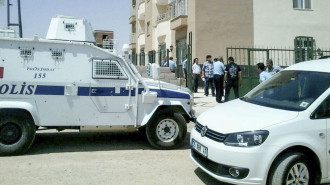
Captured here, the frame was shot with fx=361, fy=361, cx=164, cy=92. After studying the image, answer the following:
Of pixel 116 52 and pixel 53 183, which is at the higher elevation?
pixel 116 52

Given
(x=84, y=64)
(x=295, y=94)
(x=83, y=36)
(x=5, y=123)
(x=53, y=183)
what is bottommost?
(x=53, y=183)

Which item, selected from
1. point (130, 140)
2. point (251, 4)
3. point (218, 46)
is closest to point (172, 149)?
point (130, 140)

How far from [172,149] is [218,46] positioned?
54.4 feet

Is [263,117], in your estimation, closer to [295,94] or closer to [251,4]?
[295,94]

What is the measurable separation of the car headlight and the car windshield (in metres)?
0.71

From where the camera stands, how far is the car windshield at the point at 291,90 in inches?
189

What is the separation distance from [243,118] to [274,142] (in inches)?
21.3

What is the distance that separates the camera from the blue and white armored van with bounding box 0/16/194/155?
637 centimetres

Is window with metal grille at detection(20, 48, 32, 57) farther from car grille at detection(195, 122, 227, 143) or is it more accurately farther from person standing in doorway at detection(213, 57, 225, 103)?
person standing in doorway at detection(213, 57, 225, 103)

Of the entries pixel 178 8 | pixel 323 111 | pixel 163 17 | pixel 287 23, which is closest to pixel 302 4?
pixel 287 23

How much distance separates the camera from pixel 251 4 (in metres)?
23.4

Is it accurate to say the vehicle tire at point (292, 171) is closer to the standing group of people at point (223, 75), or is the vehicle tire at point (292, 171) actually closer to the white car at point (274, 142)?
the white car at point (274, 142)

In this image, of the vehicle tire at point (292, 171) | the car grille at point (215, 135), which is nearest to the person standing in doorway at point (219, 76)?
the car grille at point (215, 135)

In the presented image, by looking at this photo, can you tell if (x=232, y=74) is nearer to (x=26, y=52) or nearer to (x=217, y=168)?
(x=26, y=52)
